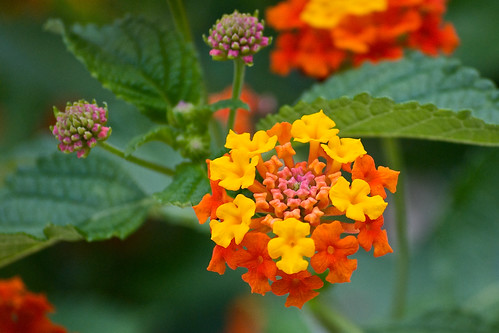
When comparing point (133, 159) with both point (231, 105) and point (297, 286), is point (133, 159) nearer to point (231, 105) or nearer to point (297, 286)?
point (231, 105)

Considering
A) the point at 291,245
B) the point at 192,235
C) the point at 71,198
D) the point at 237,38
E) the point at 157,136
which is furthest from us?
the point at 192,235

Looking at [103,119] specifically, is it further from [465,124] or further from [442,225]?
[442,225]

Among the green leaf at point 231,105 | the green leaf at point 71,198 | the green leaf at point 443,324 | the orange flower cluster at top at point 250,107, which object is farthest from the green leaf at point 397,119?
the orange flower cluster at top at point 250,107

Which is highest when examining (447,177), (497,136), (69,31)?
(447,177)

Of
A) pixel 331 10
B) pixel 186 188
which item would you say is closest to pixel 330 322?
pixel 186 188

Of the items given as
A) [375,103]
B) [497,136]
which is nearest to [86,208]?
[375,103]

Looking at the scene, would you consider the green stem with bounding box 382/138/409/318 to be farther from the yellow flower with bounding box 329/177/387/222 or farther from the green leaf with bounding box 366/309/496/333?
the yellow flower with bounding box 329/177/387/222

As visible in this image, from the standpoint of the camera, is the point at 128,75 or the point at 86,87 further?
the point at 86,87

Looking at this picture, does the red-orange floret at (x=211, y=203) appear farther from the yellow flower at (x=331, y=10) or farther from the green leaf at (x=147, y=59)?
the yellow flower at (x=331, y=10)
